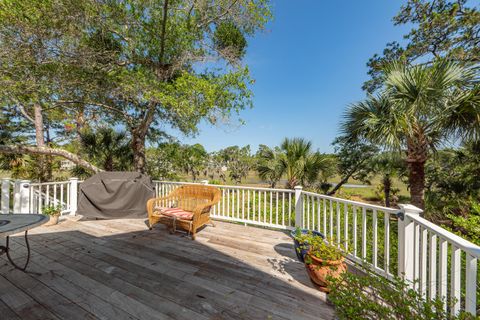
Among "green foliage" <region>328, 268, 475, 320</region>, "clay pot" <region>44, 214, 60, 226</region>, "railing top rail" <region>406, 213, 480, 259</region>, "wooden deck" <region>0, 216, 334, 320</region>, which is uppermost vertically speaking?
"railing top rail" <region>406, 213, 480, 259</region>

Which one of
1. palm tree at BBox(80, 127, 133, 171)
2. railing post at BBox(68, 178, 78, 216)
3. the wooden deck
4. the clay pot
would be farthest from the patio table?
palm tree at BBox(80, 127, 133, 171)

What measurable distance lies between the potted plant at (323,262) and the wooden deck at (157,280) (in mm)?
143

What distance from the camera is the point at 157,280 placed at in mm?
2092

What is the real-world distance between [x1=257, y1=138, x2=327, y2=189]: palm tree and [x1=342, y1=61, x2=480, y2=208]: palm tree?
175 cm

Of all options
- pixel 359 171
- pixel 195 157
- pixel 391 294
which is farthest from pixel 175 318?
pixel 359 171

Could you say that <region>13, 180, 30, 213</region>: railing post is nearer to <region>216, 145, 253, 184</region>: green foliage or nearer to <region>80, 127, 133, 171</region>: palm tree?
<region>80, 127, 133, 171</region>: palm tree

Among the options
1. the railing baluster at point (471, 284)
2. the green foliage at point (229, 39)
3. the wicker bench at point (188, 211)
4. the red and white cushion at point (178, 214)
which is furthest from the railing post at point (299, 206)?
the green foliage at point (229, 39)

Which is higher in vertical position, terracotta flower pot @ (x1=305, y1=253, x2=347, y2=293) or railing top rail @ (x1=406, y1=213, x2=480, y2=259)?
railing top rail @ (x1=406, y1=213, x2=480, y2=259)

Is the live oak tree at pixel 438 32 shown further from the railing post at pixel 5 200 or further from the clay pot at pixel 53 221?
the railing post at pixel 5 200

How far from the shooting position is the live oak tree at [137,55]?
421 centimetres

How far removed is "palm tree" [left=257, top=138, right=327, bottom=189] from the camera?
5812 millimetres

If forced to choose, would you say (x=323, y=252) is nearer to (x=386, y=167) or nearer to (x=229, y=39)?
(x=229, y=39)

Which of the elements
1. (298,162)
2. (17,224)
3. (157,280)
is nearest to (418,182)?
(298,162)

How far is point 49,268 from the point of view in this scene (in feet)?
7.52
